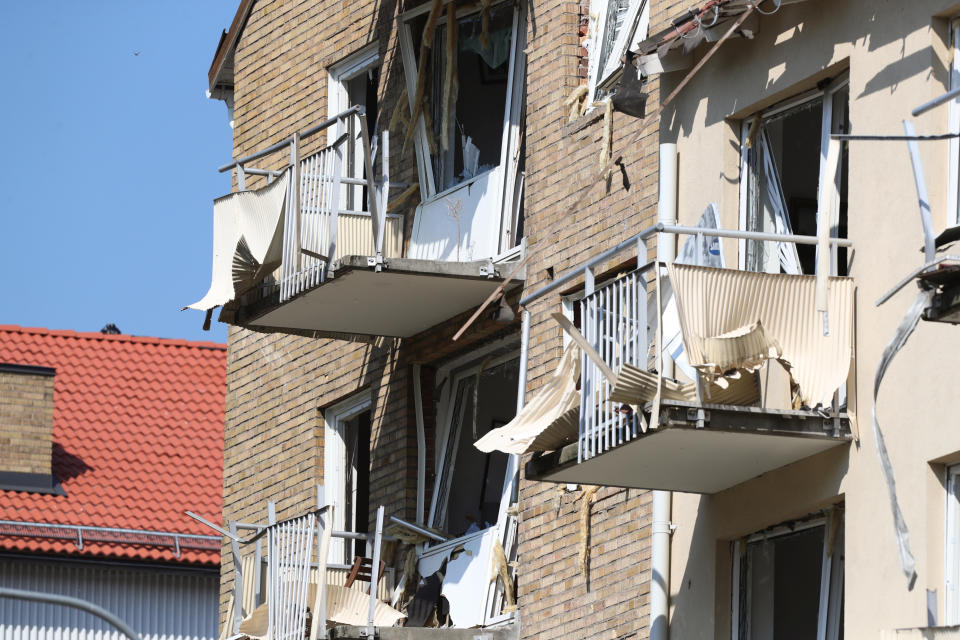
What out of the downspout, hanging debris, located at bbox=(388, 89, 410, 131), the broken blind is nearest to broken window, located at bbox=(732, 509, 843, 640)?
the broken blind

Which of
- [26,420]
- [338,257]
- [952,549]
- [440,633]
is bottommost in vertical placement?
[440,633]

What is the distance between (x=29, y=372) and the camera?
1217 inches

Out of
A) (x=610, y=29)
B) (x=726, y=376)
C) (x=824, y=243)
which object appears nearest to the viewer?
(x=824, y=243)

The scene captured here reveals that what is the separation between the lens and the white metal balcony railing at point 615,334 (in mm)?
13547

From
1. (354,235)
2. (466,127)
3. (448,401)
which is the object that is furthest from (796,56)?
(448,401)

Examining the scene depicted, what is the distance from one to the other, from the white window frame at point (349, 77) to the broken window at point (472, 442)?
2243 millimetres

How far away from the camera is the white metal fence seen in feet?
44.7

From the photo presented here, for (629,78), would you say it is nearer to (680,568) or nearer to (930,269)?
(680,568)

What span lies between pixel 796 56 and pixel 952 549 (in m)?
3.68

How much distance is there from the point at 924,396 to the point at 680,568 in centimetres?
307

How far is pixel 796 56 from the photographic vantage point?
14570mm

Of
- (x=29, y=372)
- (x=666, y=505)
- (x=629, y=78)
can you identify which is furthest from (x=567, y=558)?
(x=29, y=372)

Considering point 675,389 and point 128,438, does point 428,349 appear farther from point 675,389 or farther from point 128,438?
point 128,438

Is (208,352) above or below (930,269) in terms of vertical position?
above
